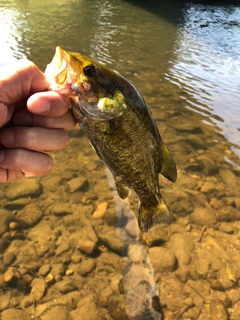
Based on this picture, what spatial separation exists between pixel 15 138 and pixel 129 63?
890cm

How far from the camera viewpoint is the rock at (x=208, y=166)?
5901mm

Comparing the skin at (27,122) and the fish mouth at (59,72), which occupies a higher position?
the fish mouth at (59,72)

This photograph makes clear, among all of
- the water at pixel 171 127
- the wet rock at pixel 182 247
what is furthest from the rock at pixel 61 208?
the wet rock at pixel 182 247

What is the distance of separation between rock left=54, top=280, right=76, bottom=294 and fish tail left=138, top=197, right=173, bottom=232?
1.74 meters

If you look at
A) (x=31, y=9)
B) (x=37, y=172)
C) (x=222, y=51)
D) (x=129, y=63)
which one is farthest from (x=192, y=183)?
(x=31, y=9)

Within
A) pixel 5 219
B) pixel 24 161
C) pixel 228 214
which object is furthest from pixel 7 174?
pixel 228 214

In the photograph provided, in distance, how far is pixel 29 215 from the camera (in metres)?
4.81

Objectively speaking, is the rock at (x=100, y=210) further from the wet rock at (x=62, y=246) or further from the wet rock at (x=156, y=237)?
the wet rock at (x=156, y=237)

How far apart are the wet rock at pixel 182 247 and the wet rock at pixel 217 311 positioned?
0.63 metres

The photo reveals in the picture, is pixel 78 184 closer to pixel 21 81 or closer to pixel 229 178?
pixel 229 178

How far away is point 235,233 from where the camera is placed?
188 inches

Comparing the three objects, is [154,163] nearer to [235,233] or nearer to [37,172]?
[37,172]

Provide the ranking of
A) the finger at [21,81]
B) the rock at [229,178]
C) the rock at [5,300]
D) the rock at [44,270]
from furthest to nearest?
1. the rock at [229,178]
2. the rock at [44,270]
3. the rock at [5,300]
4. the finger at [21,81]

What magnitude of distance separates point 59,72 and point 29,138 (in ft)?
1.60
